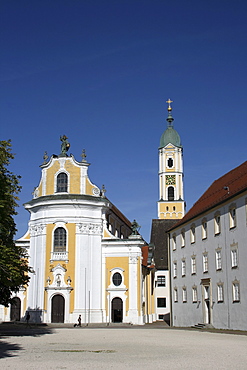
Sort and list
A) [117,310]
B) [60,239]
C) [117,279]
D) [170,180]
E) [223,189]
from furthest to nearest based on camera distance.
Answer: [170,180] < [60,239] < [117,279] < [117,310] < [223,189]

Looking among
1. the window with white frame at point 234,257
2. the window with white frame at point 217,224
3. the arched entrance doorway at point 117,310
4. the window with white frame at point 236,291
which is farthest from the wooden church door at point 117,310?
the window with white frame at point 234,257

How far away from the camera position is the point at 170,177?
99.6 m

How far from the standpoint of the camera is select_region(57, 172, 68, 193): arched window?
51469 millimetres

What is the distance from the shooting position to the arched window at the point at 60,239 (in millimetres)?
49938

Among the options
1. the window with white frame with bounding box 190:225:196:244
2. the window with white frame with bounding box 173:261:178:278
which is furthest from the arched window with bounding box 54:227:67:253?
the window with white frame with bounding box 190:225:196:244

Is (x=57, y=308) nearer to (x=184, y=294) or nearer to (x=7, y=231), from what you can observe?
(x=184, y=294)

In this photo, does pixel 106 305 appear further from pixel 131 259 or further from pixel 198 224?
pixel 198 224

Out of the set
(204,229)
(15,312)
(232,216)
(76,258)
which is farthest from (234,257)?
(15,312)

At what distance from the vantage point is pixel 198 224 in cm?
4228

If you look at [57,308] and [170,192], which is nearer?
[57,308]

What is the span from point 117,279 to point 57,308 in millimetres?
6809

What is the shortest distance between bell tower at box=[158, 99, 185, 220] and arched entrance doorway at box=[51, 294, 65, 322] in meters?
49.4

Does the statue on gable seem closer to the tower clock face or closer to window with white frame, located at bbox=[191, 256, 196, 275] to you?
window with white frame, located at bbox=[191, 256, 196, 275]

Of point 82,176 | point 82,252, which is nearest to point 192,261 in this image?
point 82,252
